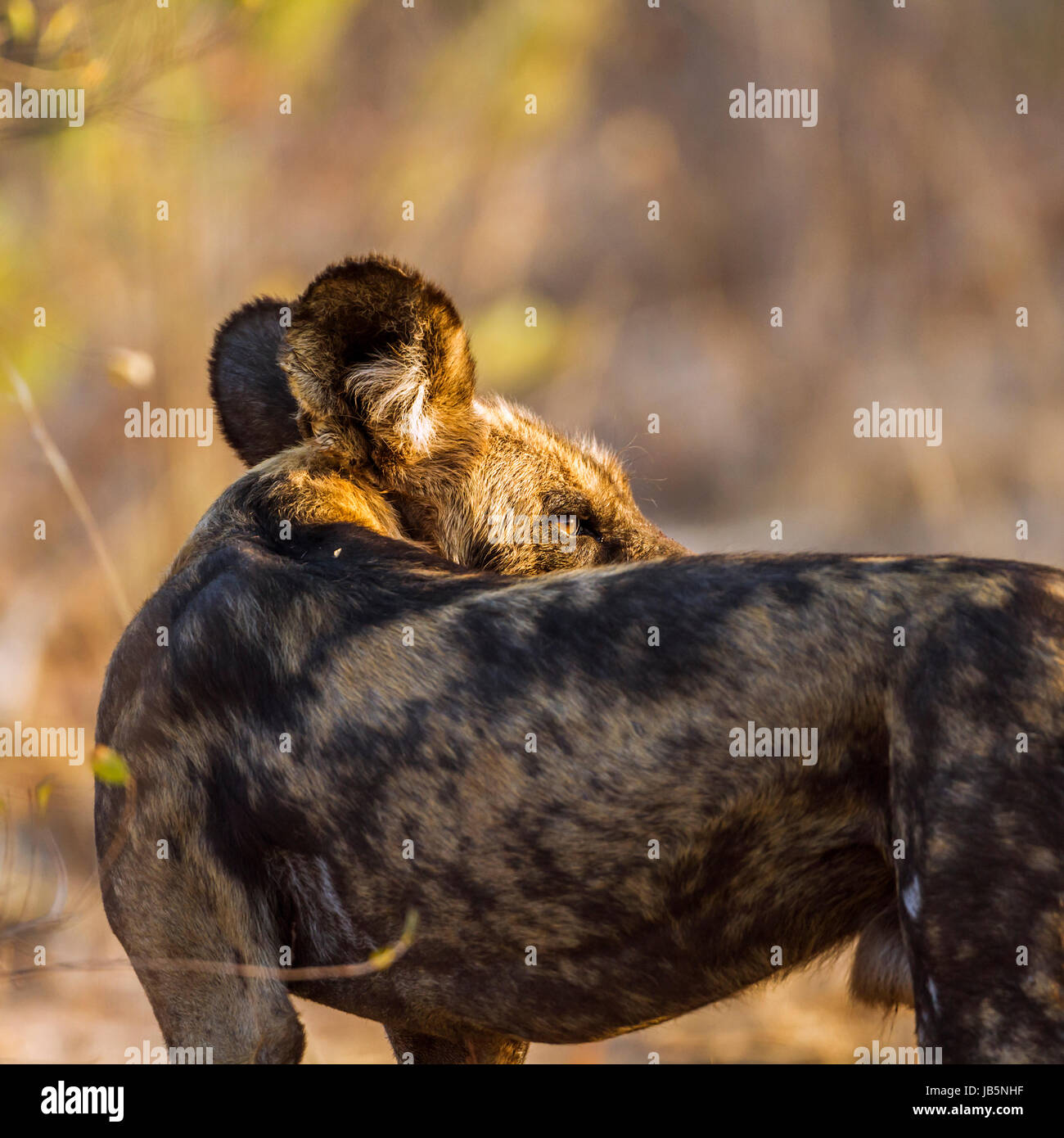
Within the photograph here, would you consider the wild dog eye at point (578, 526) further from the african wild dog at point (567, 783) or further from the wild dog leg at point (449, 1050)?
the wild dog leg at point (449, 1050)

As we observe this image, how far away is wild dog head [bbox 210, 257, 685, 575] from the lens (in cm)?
303

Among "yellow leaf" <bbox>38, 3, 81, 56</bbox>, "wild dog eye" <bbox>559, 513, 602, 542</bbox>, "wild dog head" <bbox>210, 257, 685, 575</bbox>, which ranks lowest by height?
"wild dog eye" <bbox>559, 513, 602, 542</bbox>

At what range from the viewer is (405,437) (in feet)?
10.5

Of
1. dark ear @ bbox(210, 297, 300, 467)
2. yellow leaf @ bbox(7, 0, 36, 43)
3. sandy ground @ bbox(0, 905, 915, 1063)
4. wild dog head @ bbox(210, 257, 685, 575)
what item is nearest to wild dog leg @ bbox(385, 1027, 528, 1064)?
wild dog head @ bbox(210, 257, 685, 575)

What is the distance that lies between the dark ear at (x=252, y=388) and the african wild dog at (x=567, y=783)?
25.4 inches

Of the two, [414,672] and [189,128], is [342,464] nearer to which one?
[414,672]

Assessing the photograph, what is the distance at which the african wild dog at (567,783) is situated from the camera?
2000mm

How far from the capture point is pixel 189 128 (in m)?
7.97

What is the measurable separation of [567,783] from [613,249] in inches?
384

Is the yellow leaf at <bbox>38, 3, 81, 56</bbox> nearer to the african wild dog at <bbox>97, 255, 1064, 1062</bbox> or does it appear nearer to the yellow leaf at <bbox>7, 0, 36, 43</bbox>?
the yellow leaf at <bbox>7, 0, 36, 43</bbox>

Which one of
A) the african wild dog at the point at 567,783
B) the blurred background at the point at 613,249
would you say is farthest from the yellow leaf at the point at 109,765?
the blurred background at the point at 613,249

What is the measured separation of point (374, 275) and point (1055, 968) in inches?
74.6

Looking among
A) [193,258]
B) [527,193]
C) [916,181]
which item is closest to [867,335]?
[916,181]

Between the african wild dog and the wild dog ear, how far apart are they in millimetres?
44
